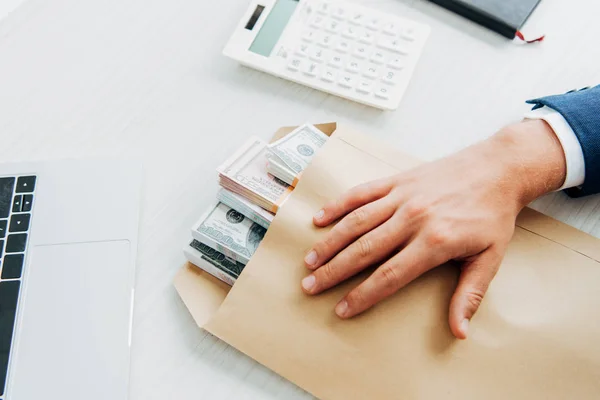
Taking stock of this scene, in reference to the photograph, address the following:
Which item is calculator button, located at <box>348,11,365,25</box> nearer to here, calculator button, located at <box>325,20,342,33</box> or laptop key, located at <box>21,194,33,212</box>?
calculator button, located at <box>325,20,342,33</box>

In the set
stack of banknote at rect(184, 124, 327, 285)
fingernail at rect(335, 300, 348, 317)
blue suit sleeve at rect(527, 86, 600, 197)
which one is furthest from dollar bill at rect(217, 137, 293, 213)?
blue suit sleeve at rect(527, 86, 600, 197)

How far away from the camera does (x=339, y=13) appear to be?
2.39ft

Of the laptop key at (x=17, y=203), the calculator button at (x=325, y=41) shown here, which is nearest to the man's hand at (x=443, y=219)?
the calculator button at (x=325, y=41)

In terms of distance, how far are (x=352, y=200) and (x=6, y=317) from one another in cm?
35

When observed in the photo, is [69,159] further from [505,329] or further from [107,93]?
[505,329]

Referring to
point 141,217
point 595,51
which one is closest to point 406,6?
point 595,51

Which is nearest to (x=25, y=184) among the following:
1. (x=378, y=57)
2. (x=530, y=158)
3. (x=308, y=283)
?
(x=308, y=283)

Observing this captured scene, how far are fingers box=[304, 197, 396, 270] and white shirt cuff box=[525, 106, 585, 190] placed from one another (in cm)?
21

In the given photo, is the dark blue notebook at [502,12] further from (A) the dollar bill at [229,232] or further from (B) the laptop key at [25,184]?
(B) the laptop key at [25,184]

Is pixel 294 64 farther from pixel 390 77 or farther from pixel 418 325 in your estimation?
pixel 418 325

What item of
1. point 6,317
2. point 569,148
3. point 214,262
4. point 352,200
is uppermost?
point 569,148

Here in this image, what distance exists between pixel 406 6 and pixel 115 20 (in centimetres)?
40

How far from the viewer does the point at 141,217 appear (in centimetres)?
61

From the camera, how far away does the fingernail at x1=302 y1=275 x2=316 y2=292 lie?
20.5 inches
